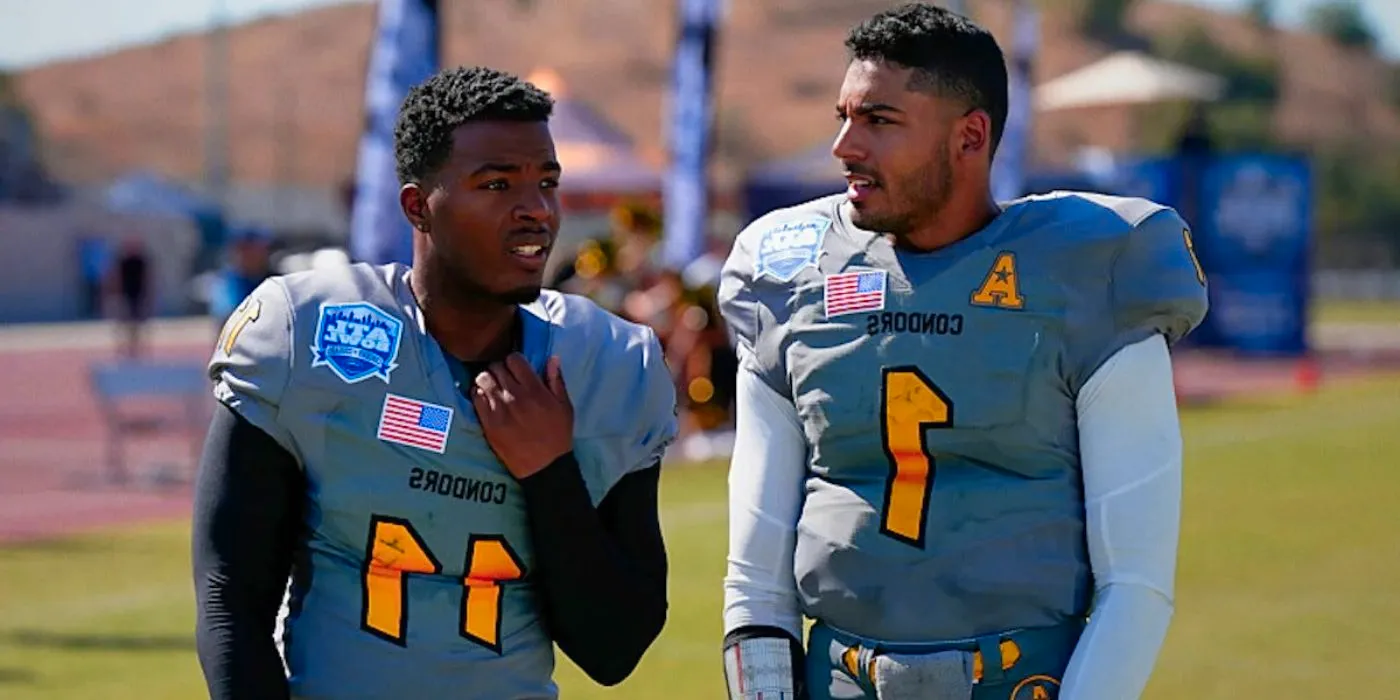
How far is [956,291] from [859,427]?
0.27 meters

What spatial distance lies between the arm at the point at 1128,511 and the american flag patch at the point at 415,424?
1020mm

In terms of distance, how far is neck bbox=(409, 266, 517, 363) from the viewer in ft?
10.7

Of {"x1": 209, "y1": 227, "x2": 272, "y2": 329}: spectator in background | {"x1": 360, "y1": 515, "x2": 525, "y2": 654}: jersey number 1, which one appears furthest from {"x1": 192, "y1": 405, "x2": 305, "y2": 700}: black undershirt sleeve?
{"x1": 209, "y1": 227, "x2": 272, "y2": 329}: spectator in background

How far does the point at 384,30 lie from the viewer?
33.2 ft

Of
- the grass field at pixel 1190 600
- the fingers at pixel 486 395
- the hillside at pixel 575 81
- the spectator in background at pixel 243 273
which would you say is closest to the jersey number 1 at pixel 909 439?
the fingers at pixel 486 395

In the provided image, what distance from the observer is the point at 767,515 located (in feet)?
11.5

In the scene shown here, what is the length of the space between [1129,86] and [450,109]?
29151 mm

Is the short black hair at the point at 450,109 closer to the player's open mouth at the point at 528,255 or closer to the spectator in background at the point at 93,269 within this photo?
the player's open mouth at the point at 528,255

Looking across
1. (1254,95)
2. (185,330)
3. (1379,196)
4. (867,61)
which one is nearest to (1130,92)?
(185,330)

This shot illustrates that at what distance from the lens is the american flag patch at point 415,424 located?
10.4 feet

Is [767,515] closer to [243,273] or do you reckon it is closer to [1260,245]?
[243,273]

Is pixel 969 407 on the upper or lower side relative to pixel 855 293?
lower

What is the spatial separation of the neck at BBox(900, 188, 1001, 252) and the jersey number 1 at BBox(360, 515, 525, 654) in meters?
0.87

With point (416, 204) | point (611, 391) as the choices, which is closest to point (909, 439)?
point (611, 391)
